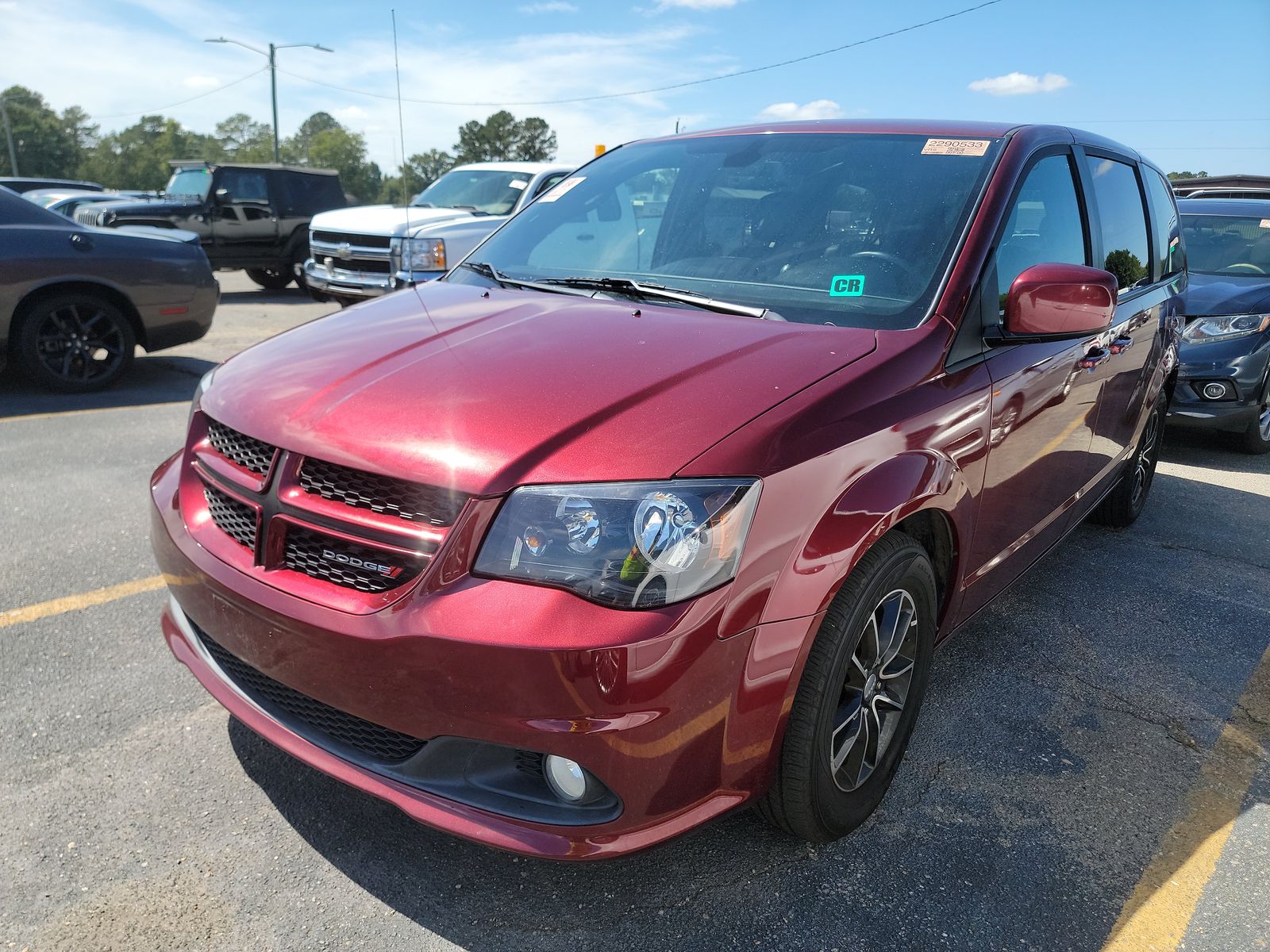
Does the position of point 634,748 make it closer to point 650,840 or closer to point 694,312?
point 650,840

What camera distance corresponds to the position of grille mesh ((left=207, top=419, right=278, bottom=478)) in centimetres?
209

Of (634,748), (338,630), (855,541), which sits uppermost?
(855,541)

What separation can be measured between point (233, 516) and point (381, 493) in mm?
532

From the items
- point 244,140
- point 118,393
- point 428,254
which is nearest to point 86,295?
point 118,393

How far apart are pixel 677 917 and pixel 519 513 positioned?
991 millimetres

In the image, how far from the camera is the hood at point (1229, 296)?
6.50 metres

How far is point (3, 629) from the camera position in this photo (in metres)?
3.18

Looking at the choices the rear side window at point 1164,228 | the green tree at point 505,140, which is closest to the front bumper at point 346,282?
the rear side window at point 1164,228

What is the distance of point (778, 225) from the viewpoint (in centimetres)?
282

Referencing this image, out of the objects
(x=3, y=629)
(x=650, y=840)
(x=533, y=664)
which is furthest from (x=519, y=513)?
(x=3, y=629)

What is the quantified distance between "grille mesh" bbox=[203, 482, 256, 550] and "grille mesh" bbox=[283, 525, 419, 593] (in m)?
0.15

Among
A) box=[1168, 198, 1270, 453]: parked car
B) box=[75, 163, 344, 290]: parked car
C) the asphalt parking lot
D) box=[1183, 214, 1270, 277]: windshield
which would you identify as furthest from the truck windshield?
box=[75, 163, 344, 290]: parked car

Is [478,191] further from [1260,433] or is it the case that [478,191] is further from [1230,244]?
[1260,433]

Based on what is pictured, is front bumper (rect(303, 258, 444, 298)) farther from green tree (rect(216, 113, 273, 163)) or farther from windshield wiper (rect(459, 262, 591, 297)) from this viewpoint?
green tree (rect(216, 113, 273, 163))
